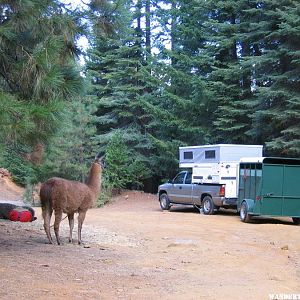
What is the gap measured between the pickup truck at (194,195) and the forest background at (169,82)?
377 cm

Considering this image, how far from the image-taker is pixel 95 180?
40.0 ft

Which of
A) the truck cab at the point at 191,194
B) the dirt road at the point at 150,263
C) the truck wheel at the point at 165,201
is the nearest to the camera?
the dirt road at the point at 150,263

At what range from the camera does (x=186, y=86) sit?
31.2 meters

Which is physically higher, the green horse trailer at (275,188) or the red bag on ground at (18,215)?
the green horse trailer at (275,188)

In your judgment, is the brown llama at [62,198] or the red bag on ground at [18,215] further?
the red bag on ground at [18,215]

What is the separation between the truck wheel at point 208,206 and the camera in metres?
21.8

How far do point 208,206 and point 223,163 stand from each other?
2.05 metres

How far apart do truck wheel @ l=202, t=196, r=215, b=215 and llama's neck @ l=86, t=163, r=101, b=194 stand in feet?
34.0

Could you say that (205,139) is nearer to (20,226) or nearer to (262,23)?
(262,23)

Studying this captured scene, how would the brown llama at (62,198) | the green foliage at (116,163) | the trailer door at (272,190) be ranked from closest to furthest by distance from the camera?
the brown llama at (62,198) < the trailer door at (272,190) < the green foliage at (116,163)

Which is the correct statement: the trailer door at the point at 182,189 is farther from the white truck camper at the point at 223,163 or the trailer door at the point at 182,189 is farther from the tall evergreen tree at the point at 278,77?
the tall evergreen tree at the point at 278,77


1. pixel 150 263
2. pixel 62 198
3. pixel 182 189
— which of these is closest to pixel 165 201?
pixel 182 189

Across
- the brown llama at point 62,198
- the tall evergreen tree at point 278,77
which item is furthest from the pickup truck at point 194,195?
the brown llama at point 62,198

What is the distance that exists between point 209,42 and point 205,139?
584cm
